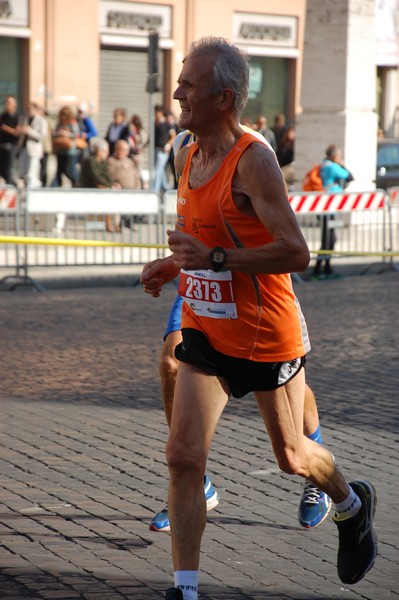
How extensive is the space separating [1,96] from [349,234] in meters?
14.3

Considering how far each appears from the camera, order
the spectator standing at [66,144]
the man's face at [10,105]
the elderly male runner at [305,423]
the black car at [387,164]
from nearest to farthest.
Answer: the elderly male runner at [305,423] → the spectator standing at [66,144] → the man's face at [10,105] → the black car at [387,164]

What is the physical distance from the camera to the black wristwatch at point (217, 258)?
4.22 m

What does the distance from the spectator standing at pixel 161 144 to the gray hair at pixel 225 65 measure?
2130cm

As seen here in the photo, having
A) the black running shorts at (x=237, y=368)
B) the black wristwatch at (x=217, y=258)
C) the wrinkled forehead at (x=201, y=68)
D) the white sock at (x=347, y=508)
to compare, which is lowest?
the white sock at (x=347, y=508)

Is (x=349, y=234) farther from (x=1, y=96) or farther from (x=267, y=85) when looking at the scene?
(x=267, y=85)

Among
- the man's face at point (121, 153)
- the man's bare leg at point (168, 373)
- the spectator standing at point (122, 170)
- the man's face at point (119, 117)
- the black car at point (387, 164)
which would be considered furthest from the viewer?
the black car at point (387, 164)

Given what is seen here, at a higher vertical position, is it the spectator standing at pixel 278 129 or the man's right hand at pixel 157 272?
the man's right hand at pixel 157 272

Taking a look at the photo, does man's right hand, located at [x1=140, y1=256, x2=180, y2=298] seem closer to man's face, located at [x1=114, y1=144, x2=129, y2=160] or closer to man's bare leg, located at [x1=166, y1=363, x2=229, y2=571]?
man's bare leg, located at [x1=166, y1=363, x2=229, y2=571]

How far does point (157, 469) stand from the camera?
6480mm

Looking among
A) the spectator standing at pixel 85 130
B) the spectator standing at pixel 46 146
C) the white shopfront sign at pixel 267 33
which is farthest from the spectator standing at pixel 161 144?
the white shopfront sign at pixel 267 33

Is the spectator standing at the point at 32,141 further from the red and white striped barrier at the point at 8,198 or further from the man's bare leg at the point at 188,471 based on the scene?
the man's bare leg at the point at 188,471

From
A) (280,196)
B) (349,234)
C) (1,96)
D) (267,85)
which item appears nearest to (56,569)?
(280,196)

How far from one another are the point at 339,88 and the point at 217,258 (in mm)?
19235

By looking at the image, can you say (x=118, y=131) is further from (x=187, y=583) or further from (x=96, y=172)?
(x=187, y=583)
